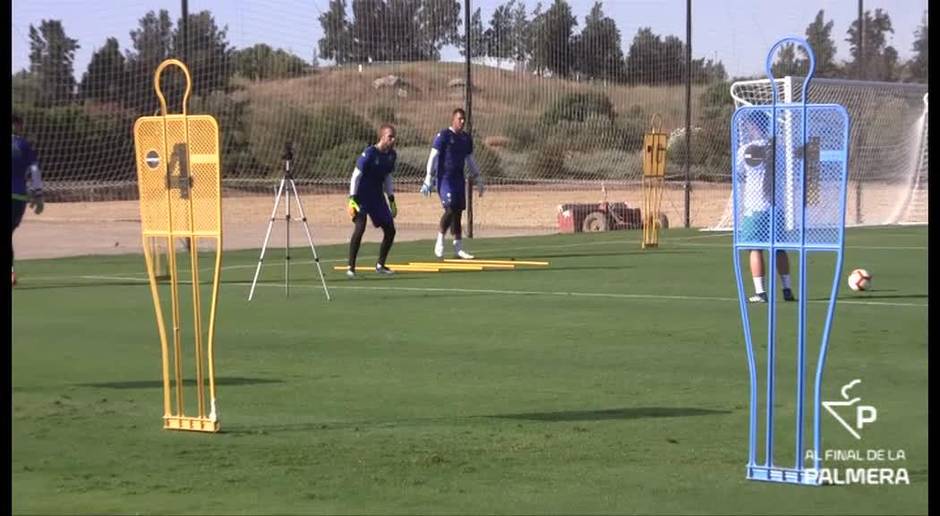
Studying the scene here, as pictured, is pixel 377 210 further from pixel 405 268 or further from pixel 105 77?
pixel 105 77

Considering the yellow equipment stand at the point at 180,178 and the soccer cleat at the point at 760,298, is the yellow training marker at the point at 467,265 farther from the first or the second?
the yellow equipment stand at the point at 180,178

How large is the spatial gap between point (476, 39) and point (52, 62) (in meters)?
8.08

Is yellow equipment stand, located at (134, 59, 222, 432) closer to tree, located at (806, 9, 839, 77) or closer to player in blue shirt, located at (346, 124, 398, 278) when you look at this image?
player in blue shirt, located at (346, 124, 398, 278)

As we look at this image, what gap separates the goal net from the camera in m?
35.6

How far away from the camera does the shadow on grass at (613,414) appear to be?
1037 centimetres

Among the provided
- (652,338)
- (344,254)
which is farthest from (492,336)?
(344,254)

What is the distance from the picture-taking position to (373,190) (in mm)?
21109

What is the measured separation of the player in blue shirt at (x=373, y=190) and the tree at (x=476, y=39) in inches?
478

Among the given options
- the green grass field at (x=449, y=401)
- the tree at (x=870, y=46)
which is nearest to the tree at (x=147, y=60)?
the green grass field at (x=449, y=401)

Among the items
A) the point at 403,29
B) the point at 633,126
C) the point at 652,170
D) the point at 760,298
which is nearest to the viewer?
the point at 760,298

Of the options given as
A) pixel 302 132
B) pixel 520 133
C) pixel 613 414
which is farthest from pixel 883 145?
pixel 613 414

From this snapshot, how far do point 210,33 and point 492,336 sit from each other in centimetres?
1846

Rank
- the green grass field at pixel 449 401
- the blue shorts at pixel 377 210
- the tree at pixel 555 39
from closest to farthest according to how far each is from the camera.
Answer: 1. the green grass field at pixel 449 401
2. the blue shorts at pixel 377 210
3. the tree at pixel 555 39

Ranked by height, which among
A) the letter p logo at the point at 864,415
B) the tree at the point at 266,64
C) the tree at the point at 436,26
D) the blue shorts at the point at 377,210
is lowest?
the letter p logo at the point at 864,415
